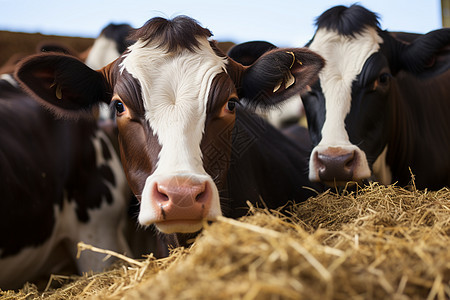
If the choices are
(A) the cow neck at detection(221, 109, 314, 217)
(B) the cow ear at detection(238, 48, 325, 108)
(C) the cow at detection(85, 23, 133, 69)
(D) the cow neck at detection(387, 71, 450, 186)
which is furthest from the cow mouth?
(C) the cow at detection(85, 23, 133, 69)

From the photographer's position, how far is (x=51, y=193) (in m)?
3.71

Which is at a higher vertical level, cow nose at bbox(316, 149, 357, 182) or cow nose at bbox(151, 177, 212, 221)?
cow nose at bbox(151, 177, 212, 221)

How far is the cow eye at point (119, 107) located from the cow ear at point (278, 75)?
0.71 metres

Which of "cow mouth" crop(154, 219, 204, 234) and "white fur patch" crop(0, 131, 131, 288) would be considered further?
"white fur patch" crop(0, 131, 131, 288)

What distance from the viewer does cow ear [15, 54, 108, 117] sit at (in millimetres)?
2670

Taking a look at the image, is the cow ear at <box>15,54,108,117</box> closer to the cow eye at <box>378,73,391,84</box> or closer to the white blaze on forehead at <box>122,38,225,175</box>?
the white blaze on forehead at <box>122,38,225,175</box>

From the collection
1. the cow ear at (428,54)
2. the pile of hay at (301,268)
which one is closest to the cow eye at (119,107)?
the pile of hay at (301,268)

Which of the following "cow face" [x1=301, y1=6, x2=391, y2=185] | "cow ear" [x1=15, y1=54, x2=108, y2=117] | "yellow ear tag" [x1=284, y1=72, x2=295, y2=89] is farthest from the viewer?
"cow face" [x1=301, y1=6, x2=391, y2=185]

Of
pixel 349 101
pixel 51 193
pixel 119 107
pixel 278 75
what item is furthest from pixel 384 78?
pixel 51 193

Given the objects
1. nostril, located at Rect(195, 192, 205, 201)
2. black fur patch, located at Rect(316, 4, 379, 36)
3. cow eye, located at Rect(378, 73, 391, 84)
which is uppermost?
black fur patch, located at Rect(316, 4, 379, 36)

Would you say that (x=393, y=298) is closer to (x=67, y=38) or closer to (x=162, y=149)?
(x=162, y=149)

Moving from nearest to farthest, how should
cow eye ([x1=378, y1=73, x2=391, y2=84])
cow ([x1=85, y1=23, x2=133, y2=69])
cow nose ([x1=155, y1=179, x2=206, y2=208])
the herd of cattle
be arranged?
cow nose ([x1=155, y1=179, x2=206, y2=208])
the herd of cattle
cow eye ([x1=378, y1=73, x2=391, y2=84])
cow ([x1=85, y1=23, x2=133, y2=69])

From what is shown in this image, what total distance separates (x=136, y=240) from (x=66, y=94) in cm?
→ 197

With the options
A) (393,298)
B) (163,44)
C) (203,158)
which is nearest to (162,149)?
(203,158)
